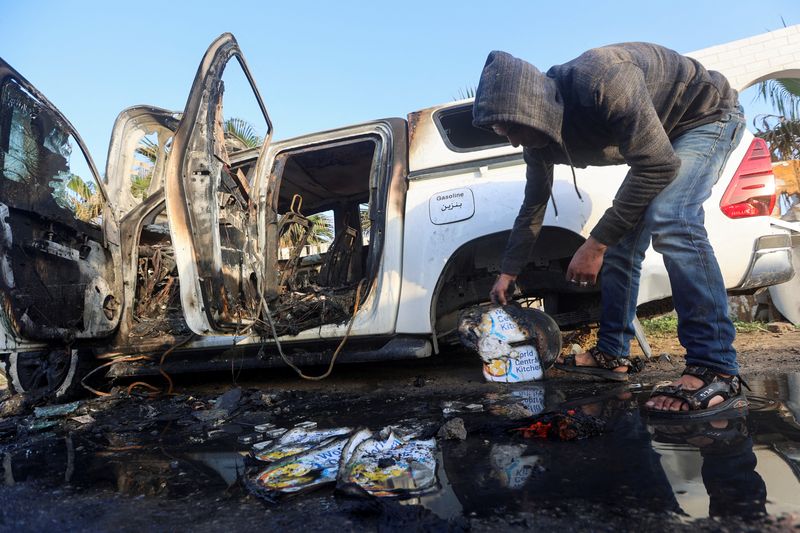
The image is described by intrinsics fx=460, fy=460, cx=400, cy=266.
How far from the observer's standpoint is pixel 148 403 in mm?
2887

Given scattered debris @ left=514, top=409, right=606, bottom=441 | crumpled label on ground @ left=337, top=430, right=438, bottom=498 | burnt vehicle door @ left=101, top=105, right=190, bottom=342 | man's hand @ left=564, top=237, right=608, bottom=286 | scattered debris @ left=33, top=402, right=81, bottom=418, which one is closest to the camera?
crumpled label on ground @ left=337, top=430, right=438, bottom=498

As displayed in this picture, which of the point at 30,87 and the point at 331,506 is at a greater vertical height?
the point at 30,87

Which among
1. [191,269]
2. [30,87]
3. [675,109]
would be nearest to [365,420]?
[191,269]

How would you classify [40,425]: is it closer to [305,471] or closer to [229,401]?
[229,401]

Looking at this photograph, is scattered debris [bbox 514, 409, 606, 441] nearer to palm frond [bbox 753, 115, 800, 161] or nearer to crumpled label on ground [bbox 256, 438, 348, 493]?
crumpled label on ground [bbox 256, 438, 348, 493]

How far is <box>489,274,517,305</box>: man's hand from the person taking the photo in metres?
2.52

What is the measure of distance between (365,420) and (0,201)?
2470mm

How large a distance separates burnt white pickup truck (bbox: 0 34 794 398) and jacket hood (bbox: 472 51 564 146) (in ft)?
2.81

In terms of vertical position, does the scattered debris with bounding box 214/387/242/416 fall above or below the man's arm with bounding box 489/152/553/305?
below

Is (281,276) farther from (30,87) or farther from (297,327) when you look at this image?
(30,87)

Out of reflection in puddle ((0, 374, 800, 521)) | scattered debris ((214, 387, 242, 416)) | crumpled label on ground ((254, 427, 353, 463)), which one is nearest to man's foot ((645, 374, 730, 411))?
reflection in puddle ((0, 374, 800, 521))

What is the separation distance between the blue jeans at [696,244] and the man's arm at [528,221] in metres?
0.51

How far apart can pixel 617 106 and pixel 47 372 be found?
363 centimetres

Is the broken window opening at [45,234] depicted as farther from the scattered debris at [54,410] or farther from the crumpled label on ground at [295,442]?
the crumpled label on ground at [295,442]
